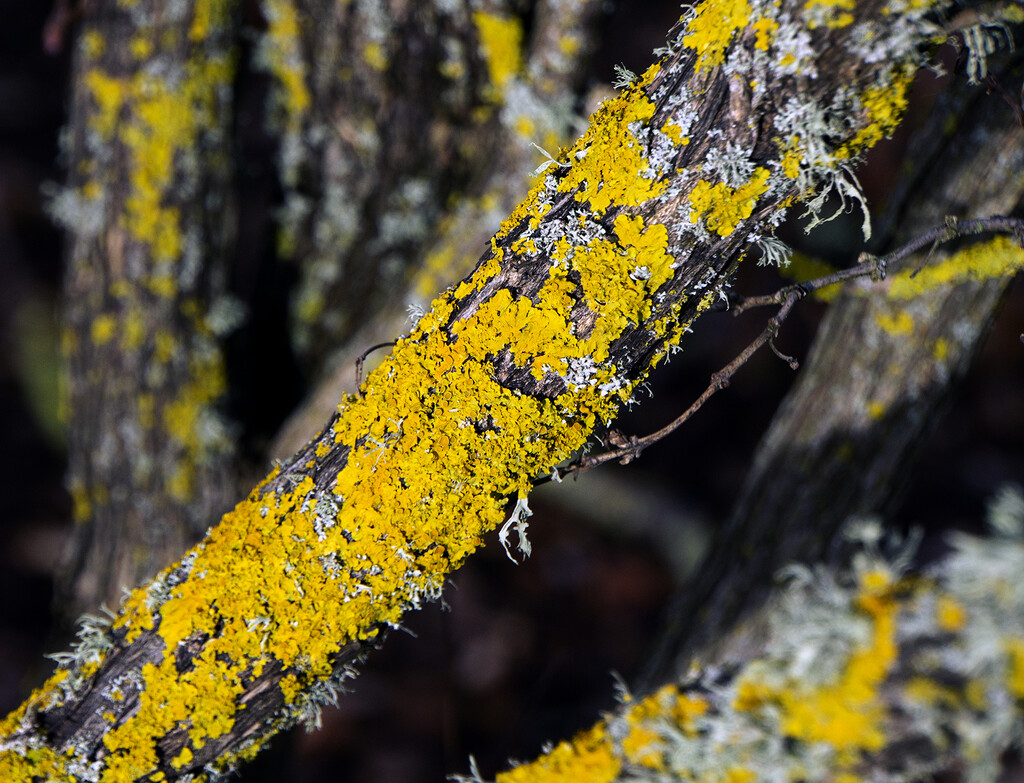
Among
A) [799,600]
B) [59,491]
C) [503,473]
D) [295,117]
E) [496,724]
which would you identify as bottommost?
[799,600]

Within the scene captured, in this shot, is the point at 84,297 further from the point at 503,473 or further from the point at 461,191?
the point at 503,473

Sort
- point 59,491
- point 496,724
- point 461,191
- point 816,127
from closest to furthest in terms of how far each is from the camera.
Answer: point 816,127 < point 461,191 < point 496,724 < point 59,491

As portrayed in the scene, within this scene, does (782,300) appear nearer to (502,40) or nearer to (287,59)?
(502,40)

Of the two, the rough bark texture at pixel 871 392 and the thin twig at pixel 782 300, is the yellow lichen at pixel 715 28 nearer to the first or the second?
the thin twig at pixel 782 300

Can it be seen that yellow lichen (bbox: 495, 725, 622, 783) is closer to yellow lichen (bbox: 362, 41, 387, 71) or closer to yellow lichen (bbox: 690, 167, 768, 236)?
yellow lichen (bbox: 690, 167, 768, 236)

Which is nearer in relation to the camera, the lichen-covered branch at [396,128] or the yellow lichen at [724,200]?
the yellow lichen at [724,200]

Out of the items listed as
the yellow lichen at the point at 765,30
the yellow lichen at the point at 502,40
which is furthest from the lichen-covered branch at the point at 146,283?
the yellow lichen at the point at 765,30

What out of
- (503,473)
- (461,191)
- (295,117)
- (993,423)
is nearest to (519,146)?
(461,191)
